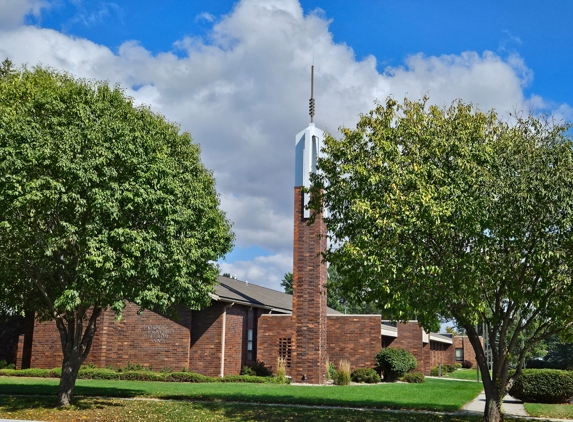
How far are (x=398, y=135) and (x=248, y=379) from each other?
17372 millimetres

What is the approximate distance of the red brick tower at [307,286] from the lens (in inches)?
1113

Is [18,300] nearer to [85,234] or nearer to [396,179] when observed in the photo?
[85,234]

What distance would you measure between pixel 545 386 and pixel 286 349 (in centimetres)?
1401

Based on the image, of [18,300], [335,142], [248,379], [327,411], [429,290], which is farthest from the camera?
[248,379]

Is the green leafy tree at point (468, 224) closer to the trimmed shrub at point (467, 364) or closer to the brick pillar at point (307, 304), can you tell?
the brick pillar at point (307, 304)

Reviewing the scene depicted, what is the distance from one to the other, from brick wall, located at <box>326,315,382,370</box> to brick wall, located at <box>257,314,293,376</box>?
2.92m

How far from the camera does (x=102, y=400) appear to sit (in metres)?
19.0

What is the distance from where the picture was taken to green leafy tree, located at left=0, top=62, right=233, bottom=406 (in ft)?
49.2

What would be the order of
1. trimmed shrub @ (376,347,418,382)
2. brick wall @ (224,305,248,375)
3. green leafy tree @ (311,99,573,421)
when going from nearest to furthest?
1. green leafy tree @ (311,99,573,421)
2. brick wall @ (224,305,248,375)
3. trimmed shrub @ (376,347,418,382)

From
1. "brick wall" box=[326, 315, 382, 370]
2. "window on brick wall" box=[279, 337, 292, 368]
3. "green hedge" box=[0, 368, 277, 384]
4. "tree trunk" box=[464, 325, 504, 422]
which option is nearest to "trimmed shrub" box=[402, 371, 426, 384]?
"brick wall" box=[326, 315, 382, 370]

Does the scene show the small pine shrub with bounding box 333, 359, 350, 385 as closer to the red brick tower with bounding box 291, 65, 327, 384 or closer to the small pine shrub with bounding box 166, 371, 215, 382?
the red brick tower with bounding box 291, 65, 327, 384

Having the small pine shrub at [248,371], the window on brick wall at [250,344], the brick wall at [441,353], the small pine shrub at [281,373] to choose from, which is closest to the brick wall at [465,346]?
the brick wall at [441,353]

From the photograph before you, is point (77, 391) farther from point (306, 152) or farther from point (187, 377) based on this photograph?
point (306, 152)

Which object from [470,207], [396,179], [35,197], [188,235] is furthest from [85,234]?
[470,207]
